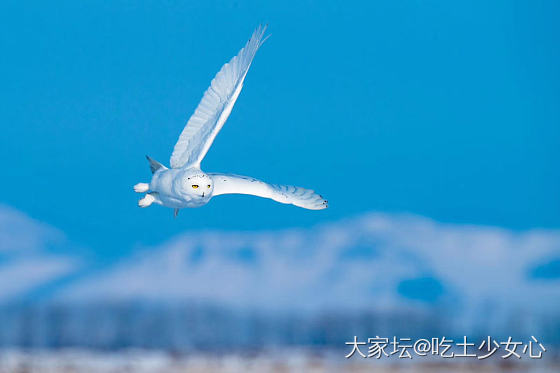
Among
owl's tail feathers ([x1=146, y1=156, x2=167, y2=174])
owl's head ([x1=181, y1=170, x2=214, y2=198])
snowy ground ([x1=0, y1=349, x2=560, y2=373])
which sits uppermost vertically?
owl's tail feathers ([x1=146, y1=156, x2=167, y2=174])

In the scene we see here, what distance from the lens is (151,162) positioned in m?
12.0

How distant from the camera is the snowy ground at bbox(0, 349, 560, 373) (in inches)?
416

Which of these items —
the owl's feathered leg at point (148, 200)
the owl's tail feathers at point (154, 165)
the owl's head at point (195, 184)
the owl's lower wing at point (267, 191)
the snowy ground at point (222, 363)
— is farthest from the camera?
the owl's tail feathers at point (154, 165)

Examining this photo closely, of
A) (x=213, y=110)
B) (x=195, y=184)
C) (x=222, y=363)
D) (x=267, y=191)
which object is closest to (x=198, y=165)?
(x=195, y=184)

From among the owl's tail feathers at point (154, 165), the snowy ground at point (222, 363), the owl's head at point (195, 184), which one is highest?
the owl's tail feathers at point (154, 165)

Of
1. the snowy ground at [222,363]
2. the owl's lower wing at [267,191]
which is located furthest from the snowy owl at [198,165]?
the snowy ground at [222,363]

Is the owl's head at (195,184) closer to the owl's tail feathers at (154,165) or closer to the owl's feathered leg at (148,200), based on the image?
the owl's feathered leg at (148,200)

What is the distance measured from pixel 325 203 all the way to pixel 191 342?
2704 millimetres

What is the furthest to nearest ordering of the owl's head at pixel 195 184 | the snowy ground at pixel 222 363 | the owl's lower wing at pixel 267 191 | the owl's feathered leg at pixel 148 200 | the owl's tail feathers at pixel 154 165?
the owl's tail feathers at pixel 154 165, the owl's lower wing at pixel 267 191, the owl's feathered leg at pixel 148 200, the owl's head at pixel 195 184, the snowy ground at pixel 222 363

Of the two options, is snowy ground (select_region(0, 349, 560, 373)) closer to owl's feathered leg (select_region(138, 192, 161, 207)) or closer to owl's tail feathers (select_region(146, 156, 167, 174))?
owl's feathered leg (select_region(138, 192, 161, 207))

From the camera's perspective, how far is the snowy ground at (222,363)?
10562 millimetres

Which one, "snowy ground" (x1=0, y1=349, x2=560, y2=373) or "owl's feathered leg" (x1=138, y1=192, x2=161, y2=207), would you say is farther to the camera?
"owl's feathered leg" (x1=138, y1=192, x2=161, y2=207)

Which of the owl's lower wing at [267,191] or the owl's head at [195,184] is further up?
the owl's lower wing at [267,191]

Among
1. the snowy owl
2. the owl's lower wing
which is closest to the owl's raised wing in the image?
the snowy owl
